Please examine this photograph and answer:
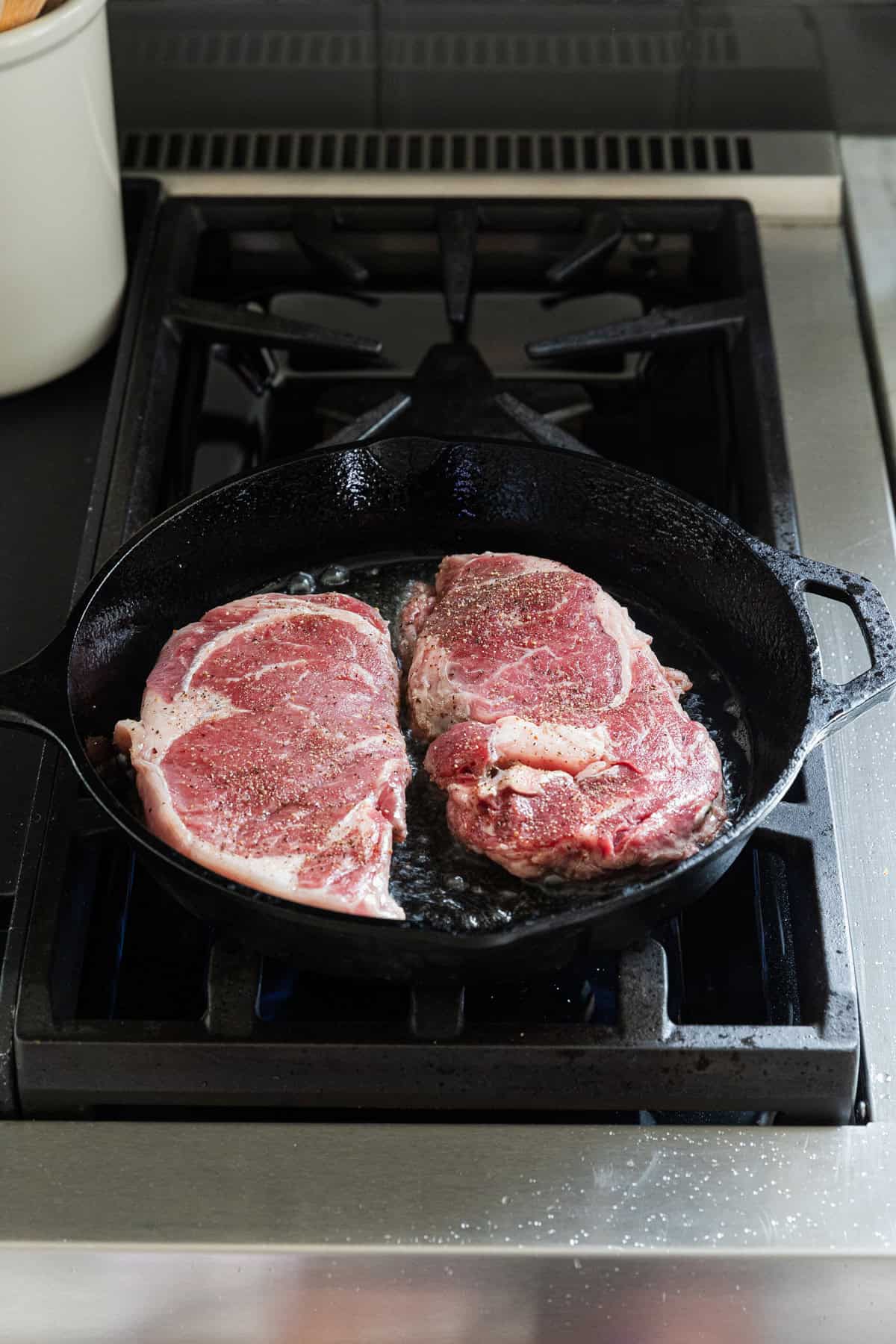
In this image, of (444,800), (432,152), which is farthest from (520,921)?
(432,152)

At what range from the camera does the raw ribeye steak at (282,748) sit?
1120 mm

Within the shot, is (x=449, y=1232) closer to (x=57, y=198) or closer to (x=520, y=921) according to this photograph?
(x=520, y=921)

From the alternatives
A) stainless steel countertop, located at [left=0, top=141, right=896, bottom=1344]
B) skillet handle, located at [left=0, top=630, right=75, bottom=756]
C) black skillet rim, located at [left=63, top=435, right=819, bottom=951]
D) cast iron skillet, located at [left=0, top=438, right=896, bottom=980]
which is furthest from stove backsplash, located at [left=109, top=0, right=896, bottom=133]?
stainless steel countertop, located at [left=0, top=141, right=896, bottom=1344]

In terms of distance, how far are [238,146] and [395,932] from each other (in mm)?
1216

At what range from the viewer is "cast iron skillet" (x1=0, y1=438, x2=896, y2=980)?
40.3 inches

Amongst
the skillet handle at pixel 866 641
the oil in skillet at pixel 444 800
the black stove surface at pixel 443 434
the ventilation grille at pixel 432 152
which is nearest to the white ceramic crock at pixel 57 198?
the black stove surface at pixel 443 434

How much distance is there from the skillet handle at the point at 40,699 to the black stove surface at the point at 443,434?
114 millimetres

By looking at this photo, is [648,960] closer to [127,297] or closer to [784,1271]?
[784,1271]

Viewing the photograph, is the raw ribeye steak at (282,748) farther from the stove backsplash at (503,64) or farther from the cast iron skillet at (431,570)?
the stove backsplash at (503,64)

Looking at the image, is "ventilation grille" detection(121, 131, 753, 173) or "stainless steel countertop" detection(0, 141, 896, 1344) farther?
"ventilation grille" detection(121, 131, 753, 173)

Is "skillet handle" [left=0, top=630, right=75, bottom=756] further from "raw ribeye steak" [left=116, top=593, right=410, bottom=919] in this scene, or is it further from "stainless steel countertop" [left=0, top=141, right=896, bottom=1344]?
"stainless steel countertop" [left=0, top=141, right=896, bottom=1344]

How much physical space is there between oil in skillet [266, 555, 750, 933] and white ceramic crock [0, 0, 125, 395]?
378 millimetres

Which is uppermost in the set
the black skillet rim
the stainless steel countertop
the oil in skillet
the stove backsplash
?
the stove backsplash

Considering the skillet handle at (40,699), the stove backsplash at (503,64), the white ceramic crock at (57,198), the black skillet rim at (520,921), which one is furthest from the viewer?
the stove backsplash at (503,64)
